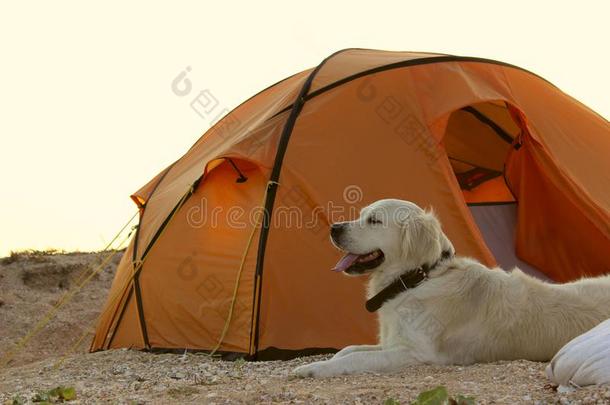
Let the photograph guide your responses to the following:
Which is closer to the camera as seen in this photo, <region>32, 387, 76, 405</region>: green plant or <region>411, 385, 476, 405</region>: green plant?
<region>411, 385, 476, 405</region>: green plant

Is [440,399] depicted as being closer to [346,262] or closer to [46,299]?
[346,262]

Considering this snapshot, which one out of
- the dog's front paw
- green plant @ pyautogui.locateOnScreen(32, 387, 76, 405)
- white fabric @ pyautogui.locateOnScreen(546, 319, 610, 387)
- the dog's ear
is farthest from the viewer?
the dog's ear

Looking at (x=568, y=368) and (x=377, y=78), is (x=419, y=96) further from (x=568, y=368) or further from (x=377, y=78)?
(x=568, y=368)

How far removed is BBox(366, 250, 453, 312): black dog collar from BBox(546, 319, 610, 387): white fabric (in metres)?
1.27

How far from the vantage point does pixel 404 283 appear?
5.04 metres

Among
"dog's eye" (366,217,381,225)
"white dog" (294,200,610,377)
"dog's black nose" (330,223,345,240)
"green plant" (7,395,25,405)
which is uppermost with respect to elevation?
"dog's eye" (366,217,381,225)

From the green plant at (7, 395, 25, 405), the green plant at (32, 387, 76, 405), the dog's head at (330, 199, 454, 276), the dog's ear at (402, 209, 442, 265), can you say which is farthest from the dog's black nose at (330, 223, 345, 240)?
the green plant at (7, 395, 25, 405)

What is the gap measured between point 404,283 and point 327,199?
1.43 m

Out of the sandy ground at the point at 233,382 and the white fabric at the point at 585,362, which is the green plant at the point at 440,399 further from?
the white fabric at the point at 585,362

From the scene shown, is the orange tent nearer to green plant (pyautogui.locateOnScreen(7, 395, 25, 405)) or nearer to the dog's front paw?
the dog's front paw

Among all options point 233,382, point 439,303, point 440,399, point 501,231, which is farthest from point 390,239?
point 501,231

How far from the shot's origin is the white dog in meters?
4.77

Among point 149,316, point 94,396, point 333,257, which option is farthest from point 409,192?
point 94,396

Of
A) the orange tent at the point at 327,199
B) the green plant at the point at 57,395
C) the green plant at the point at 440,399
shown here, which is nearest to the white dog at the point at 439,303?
the orange tent at the point at 327,199
